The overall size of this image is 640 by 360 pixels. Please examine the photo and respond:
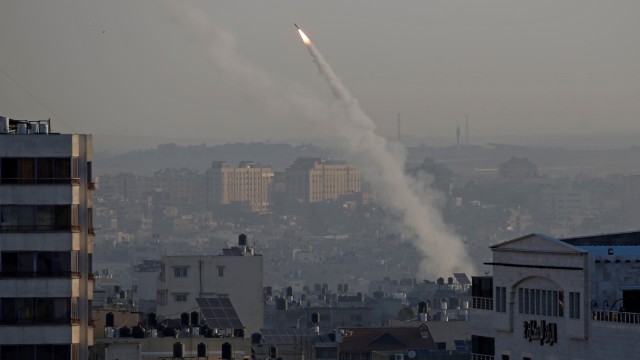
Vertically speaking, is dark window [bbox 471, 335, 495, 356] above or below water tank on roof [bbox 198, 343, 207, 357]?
above

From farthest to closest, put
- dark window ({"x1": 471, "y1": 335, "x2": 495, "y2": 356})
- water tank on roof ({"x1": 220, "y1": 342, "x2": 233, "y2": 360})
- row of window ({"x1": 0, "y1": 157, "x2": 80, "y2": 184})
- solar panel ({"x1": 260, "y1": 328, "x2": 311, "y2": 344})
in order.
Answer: solar panel ({"x1": 260, "y1": 328, "x2": 311, "y2": 344}) → water tank on roof ({"x1": 220, "y1": 342, "x2": 233, "y2": 360}) → dark window ({"x1": 471, "y1": 335, "x2": 495, "y2": 356}) → row of window ({"x1": 0, "y1": 157, "x2": 80, "y2": 184})

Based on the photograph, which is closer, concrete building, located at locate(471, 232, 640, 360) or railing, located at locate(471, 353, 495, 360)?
concrete building, located at locate(471, 232, 640, 360)

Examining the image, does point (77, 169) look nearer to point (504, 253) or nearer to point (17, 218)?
point (17, 218)

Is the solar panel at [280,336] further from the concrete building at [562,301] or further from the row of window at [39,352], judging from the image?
the row of window at [39,352]

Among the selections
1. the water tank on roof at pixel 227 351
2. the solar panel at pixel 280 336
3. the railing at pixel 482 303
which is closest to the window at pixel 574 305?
the railing at pixel 482 303

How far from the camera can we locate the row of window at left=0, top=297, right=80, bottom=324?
80062 millimetres

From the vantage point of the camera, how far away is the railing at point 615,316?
282ft

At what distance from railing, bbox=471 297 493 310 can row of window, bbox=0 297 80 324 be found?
22.1 m

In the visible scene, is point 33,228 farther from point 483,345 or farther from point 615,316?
point 483,345

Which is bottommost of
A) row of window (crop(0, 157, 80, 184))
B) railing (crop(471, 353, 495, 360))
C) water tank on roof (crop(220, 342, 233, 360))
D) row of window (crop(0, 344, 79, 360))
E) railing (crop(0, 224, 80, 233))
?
water tank on roof (crop(220, 342, 233, 360))

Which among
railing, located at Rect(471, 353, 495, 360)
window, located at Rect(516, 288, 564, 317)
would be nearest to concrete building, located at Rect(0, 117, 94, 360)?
window, located at Rect(516, 288, 564, 317)

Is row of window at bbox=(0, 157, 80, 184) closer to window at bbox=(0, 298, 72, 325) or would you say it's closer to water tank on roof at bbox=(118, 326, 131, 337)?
window at bbox=(0, 298, 72, 325)

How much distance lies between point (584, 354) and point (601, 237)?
12.3m

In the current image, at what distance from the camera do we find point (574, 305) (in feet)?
294
